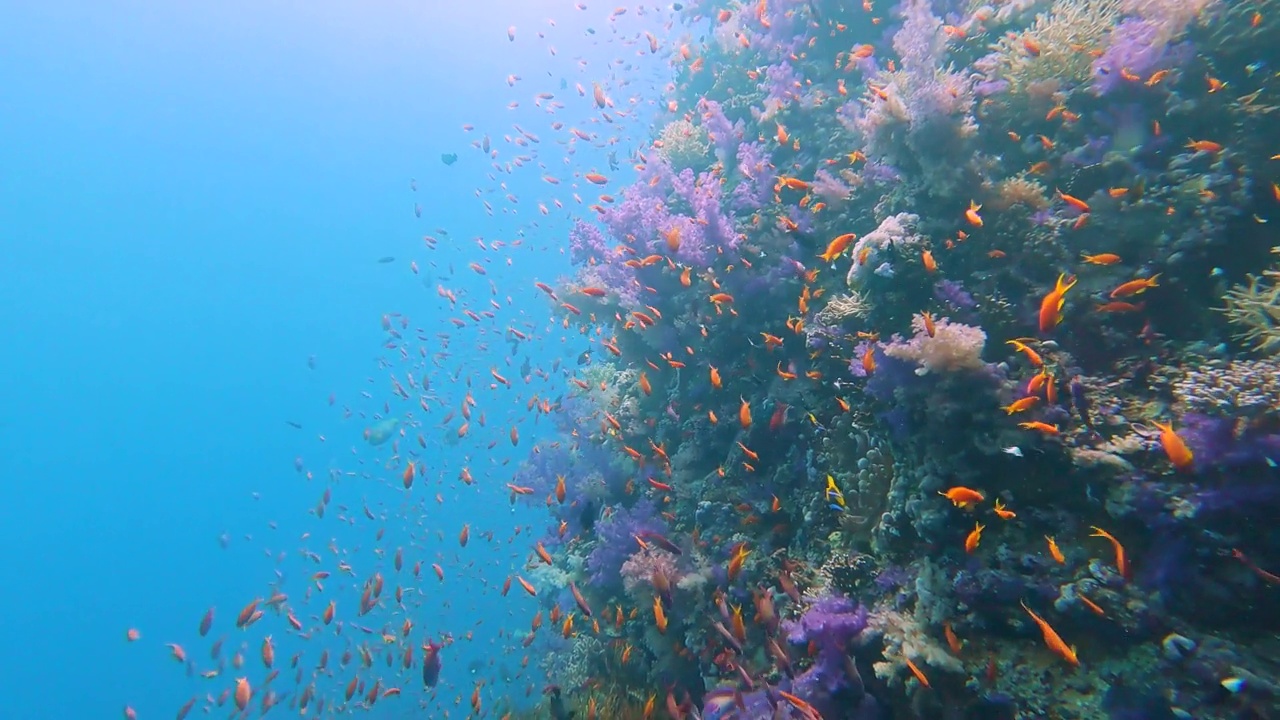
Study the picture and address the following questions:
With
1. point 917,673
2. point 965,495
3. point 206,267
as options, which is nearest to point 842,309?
point 965,495

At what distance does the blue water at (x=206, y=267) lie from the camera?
7025cm

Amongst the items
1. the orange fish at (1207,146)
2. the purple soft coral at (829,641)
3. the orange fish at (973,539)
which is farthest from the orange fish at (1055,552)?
the orange fish at (1207,146)

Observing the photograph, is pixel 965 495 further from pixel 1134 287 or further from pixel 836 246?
pixel 836 246

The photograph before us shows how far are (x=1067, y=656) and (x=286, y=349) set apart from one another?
100 m

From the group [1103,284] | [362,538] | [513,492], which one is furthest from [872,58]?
[362,538]

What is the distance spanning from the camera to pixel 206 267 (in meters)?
85.9

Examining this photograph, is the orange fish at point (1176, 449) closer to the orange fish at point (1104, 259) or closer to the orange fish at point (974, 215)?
the orange fish at point (1104, 259)

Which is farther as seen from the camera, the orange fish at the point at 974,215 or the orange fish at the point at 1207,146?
the orange fish at the point at 974,215

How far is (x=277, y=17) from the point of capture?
263 ft

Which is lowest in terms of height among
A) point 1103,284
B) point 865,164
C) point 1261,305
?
point 1261,305

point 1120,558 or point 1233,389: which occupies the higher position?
point 1233,389

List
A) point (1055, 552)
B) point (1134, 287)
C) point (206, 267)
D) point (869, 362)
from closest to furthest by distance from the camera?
point (1055, 552), point (1134, 287), point (869, 362), point (206, 267)

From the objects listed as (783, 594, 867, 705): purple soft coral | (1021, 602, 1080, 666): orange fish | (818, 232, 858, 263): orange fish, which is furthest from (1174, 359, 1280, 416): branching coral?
(818, 232, 858, 263): orange fish

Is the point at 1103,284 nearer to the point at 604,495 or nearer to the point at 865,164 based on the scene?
the point at 865,164
